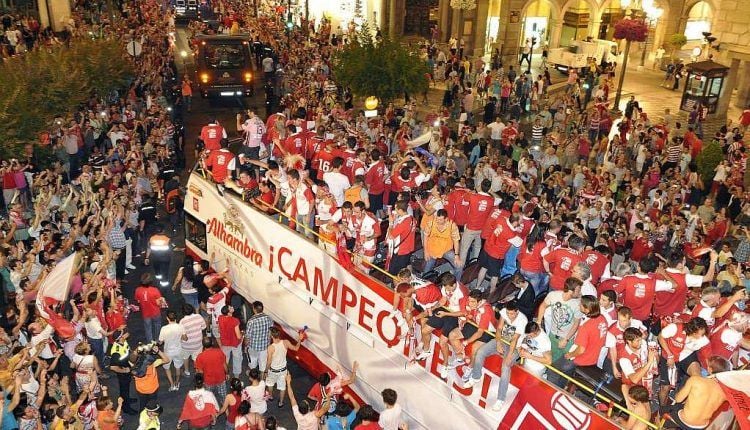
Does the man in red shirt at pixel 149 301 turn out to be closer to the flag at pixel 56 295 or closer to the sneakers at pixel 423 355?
the flag at pixel 56 295

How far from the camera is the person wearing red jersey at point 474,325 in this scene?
773cm

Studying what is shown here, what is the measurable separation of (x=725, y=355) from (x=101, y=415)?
744 cm

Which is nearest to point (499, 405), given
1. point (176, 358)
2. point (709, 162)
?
point (176, 358)

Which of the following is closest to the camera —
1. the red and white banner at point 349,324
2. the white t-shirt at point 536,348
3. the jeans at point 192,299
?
the red and white banner at point 349,324

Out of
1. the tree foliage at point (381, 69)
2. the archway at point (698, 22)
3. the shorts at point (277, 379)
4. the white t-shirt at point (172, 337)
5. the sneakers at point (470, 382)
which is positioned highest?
the archway at point (698, 22)

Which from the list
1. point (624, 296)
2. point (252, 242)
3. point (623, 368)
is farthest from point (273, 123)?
point (623, 368)

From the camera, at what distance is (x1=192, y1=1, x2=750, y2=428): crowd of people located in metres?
7.69

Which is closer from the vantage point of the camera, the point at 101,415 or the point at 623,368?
the point at 623,368

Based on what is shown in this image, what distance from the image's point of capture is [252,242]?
36.7ft

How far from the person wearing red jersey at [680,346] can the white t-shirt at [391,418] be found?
3018mm

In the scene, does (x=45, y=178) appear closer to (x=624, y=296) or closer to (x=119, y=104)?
(x=119, y=104)

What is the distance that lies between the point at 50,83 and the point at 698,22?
3089 cm

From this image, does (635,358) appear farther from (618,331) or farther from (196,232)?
(196,232)

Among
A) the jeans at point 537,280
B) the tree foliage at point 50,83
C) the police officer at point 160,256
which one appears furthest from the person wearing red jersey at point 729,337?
the tree foliage at point 50,83
